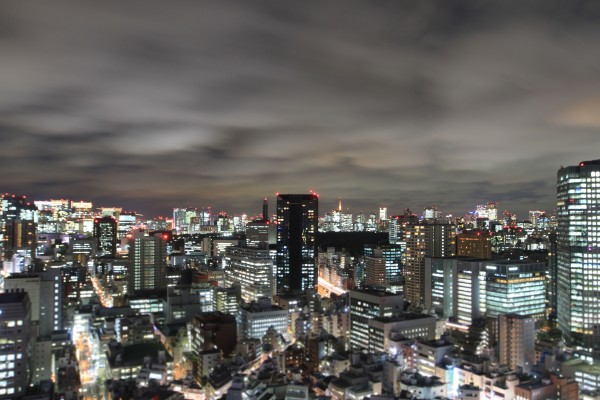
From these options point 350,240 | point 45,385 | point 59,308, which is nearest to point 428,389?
point 45,385

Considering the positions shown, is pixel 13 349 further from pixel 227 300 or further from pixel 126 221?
pixel 126 221

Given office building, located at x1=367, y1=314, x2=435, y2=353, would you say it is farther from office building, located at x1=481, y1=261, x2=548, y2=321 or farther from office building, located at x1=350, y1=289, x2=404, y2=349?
office building, located at x1=481, y1=261, x2=548, y2=321

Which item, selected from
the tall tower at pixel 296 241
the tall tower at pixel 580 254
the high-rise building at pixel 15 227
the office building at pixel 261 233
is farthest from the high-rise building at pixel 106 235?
the tall tower at pixel 580 254

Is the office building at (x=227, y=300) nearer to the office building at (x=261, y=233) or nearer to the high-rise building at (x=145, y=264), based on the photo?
the high-rise building at (x=145, y=264)

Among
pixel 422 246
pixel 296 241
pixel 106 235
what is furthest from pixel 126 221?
pixel 422 246

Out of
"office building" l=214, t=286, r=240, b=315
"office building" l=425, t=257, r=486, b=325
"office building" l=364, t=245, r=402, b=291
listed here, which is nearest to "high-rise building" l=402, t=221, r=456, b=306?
"office building" l=364, t=245, r=402, b=291

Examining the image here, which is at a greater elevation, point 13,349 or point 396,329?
point 13,349

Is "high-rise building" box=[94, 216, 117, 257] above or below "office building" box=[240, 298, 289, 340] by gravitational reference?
above

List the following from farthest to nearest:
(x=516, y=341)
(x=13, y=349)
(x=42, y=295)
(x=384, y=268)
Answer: (x=384, y=268) → (x=42, y=295) → (x=516, y=341) → (x=13, y=349)
